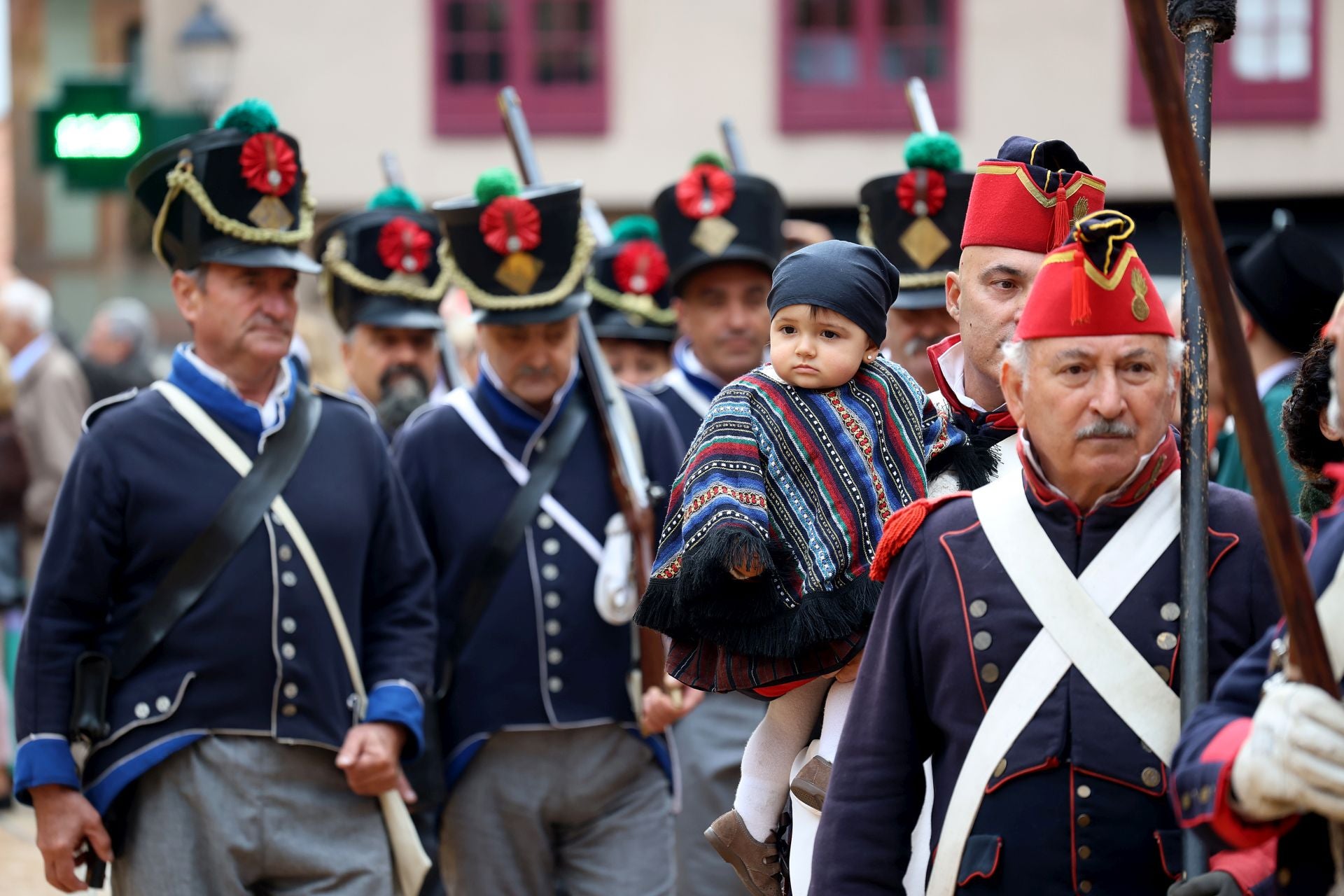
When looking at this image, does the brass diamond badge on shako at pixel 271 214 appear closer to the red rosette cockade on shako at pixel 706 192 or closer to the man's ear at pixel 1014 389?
the red rosette cockade on shako at pixel 706 192

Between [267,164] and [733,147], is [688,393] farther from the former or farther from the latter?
[733,147]

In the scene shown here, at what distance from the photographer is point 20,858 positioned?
9.12 m

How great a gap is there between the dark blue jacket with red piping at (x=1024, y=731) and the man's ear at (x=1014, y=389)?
12cm

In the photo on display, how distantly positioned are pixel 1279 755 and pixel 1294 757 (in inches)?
0.8

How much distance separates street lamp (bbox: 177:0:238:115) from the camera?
15375 mm

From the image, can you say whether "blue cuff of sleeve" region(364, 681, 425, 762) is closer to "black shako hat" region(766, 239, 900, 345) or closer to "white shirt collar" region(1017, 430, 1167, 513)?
"black shako hat" region(766, 239, 900, 345)

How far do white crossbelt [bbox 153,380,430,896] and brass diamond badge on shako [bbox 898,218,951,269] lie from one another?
5.97 ft

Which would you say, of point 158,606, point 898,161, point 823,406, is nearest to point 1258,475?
point 823,406

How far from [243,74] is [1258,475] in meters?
16.8

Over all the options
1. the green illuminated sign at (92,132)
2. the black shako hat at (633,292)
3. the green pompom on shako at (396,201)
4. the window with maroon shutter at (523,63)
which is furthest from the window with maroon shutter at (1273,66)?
the green pompom on shako at (396,201)

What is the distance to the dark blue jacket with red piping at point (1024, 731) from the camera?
3209 millimetres

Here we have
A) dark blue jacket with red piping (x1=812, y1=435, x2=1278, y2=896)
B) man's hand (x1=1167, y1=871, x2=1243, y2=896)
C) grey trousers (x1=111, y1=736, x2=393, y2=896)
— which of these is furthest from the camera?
grey trousers (x1=111, y1=736, x2=393, y2=896)

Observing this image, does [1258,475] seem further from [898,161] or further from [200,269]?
[898,161]

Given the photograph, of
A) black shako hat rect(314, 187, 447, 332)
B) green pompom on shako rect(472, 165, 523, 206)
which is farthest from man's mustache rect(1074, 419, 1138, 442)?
black shako hat rect(314, 187, 447, 332)
